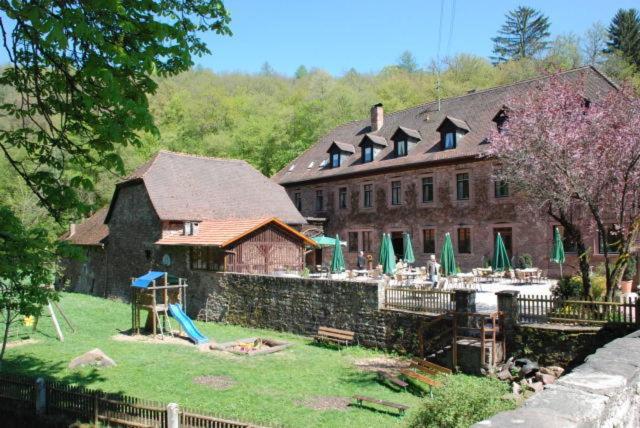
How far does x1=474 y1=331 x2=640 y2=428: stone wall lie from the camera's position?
280cm

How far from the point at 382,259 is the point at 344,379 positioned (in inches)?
386

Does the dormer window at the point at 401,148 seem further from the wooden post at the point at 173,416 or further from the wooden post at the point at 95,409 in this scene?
the wooden post at the point at 173,416

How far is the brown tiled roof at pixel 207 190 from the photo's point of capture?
27.2 meters

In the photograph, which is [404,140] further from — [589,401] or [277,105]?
[277,105]

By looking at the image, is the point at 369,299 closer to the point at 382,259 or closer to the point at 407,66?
the point at 382,259

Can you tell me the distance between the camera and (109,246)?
31281 mm

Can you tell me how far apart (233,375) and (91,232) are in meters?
24.2

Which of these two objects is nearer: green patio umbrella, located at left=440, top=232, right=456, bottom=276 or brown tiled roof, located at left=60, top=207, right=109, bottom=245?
green patio umbrella, located at left=440, top=232, right=456, bottom=276

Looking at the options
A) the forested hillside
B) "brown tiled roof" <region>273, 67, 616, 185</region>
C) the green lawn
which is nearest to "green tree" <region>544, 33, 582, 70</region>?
the forested hillside

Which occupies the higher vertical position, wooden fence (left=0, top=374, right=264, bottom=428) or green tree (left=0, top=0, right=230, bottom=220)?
green tree (left=0, top=0, right=230, bottom=220)

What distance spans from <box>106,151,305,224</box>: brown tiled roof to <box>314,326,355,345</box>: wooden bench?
32.9 feet

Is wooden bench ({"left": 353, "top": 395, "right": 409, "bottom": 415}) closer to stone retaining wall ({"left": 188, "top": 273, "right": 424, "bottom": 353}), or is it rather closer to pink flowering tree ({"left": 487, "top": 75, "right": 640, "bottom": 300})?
stone retaining wall ({"left": 188, "top": 273, "right": 424, "bottom": 353})

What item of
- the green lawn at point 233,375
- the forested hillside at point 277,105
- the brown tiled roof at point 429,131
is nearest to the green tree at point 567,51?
the forested hillside at point 277,105

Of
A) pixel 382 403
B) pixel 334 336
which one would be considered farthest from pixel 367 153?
pixel 382 403
